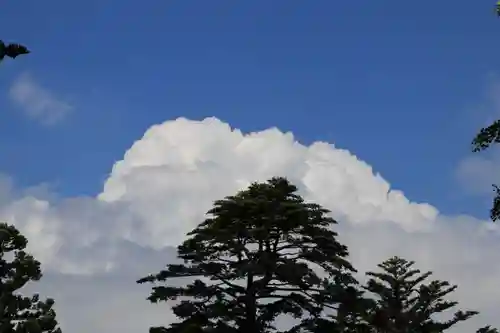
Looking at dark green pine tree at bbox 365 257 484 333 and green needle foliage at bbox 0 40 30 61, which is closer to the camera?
green needle foliage at bbox 0 40 30 61

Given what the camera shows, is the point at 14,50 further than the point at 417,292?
No

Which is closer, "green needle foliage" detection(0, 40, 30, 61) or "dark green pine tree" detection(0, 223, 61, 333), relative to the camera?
"green needle foliage" detection(0, 40, 30, 61)

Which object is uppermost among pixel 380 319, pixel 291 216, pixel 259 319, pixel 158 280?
pixel 291 216

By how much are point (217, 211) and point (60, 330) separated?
38.9 ft

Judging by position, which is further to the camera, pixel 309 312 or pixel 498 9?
pixel 309 312

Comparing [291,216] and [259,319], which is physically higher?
[291,216]

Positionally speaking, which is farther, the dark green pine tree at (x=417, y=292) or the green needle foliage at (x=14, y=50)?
the dark green pine tree at (x=417, y=292)

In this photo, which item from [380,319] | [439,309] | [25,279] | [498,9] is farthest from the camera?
[439,309]

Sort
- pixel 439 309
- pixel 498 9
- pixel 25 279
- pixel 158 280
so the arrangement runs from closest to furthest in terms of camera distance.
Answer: pixel 498 9
pixel 158 280
pixel 25 279
pixel 439 309

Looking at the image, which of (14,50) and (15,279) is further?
(15,279)

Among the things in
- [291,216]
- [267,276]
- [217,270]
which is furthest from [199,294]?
[291,216]

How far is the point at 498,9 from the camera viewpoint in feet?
51.8

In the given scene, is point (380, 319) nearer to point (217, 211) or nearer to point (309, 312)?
point (309, 312)

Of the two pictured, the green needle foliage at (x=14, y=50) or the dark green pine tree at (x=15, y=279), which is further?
the dark green pine tree at (x=15, y=279)
